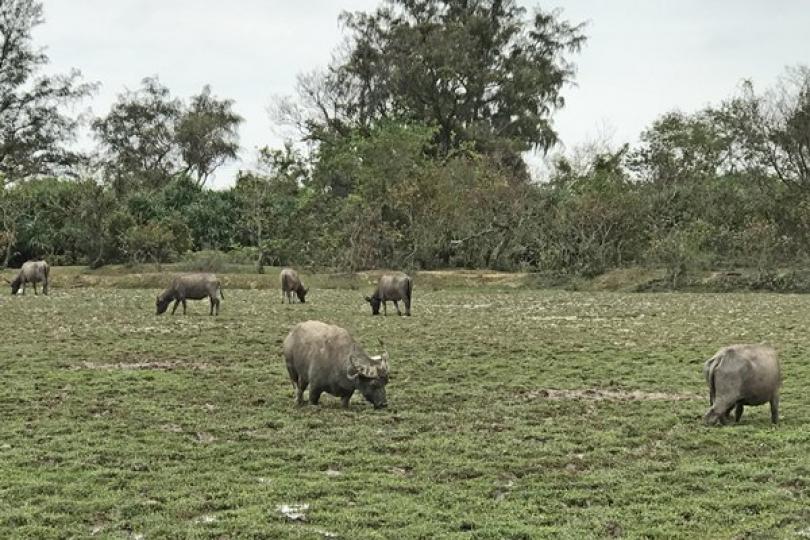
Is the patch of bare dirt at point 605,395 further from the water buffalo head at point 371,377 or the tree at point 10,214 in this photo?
the tree at point 10,214

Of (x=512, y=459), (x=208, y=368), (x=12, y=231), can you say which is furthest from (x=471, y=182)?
(x=512, y=459)

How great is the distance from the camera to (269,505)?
7.91 metres

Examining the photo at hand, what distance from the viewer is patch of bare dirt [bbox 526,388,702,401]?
13.5 metres

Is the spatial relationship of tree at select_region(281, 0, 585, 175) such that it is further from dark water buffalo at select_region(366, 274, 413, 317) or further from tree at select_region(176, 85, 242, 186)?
dark water buffalo at select_region(366, 274, 413, 317)

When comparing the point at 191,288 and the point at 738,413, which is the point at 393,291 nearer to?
the point at 191,288

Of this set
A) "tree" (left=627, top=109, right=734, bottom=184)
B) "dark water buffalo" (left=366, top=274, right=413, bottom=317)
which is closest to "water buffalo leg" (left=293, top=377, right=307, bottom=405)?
"dark water buffalo" (left=366, top=274, right=413, bottom=317)

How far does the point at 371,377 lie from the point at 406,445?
219cm

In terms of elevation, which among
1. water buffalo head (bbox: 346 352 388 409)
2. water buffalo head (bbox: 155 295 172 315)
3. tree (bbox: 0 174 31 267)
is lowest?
water buffalo head (bbox: 346 352 388 409)

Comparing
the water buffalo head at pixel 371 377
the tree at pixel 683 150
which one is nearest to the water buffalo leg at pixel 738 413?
the water buffalo head at pixel 371 377

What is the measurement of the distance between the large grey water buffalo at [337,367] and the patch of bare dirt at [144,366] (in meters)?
4.40

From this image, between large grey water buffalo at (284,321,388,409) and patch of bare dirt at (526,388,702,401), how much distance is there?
2.68 meters

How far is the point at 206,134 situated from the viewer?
78688mm

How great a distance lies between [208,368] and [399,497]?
29.9ft

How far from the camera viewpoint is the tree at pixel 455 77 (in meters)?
64.8
